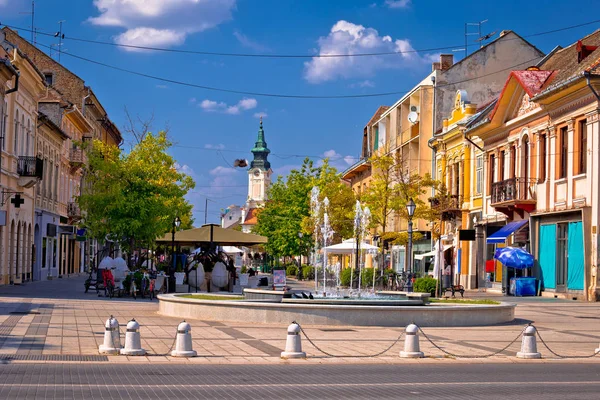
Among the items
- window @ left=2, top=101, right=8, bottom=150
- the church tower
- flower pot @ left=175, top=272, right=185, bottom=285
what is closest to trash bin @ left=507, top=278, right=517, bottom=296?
flower pot @ left=175, top=272, right=185, bottom=285

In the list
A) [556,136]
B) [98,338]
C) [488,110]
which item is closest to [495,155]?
[488,110]

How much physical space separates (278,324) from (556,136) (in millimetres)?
19055

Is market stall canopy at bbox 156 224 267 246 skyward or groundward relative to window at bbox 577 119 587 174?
groundward

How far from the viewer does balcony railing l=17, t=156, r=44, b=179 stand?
4244cm

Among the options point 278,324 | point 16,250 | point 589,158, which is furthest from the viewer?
point 16,250

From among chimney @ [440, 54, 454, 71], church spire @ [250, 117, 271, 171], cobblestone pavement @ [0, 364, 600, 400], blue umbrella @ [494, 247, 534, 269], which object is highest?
church spire @ [250, 117, 271, 171]

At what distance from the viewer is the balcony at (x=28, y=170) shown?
42.5m

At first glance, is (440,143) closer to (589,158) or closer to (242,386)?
(589,158)

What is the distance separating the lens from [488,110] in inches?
1806

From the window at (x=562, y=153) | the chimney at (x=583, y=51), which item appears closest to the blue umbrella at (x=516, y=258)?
the window at (x=562, y=153)

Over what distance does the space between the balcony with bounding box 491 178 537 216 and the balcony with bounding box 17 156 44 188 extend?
2088 centimetres

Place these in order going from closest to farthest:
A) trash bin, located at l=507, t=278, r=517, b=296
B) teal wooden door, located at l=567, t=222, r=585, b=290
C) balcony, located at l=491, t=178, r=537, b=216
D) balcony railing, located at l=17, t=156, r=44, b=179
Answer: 1. teal wooden door, located at l=567, t=222, r=585, b=290
2. trash bin, located at l=507, t=278, r=517, b=296
3. balcony, located at l=491, t=178, r=537, b=216
4. balcony railing, located at l=17, t=156, r=44, b=179

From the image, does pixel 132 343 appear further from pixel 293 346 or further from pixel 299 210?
pixel 299 210

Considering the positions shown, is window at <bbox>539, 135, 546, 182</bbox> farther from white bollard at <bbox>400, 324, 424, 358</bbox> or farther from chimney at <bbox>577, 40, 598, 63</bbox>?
white bollard at <bbox>400, 324, 424, 358</bbox>
